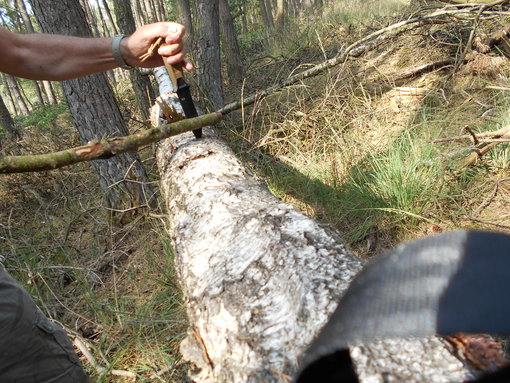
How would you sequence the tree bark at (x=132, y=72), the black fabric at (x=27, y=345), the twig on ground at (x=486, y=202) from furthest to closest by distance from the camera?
1. the tree bark at (x=132, y=72)
2. the twig on ground at (x=486, y=202)
3. the black fabric at (x=27, y=345)

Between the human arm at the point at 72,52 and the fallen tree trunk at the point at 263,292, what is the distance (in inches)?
40.0

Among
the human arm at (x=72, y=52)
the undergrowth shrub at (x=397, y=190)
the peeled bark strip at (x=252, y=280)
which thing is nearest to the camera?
the peeled bark strip at (x=252, y=280)

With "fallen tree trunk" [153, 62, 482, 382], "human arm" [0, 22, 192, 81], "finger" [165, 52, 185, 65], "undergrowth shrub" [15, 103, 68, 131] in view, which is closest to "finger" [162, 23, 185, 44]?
"human arm" [0, 22, 192, 81]

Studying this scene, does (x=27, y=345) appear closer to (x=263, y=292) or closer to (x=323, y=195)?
(x=263, y=292)

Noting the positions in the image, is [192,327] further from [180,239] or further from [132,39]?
[132,39]

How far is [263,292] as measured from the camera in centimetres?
104

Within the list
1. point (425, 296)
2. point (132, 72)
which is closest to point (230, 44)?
point (132, 72)

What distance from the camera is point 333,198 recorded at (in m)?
2.81

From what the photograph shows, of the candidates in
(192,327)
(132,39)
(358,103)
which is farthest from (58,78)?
(358,103)

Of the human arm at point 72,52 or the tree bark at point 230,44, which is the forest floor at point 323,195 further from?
the tree bark at point 230,44

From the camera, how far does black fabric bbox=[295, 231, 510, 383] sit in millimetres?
636

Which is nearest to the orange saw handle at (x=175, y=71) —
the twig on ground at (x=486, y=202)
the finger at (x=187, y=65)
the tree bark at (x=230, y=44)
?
the finger at (x=187, y=65)

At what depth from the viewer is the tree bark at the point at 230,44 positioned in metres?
7.36

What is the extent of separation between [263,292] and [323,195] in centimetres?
206
